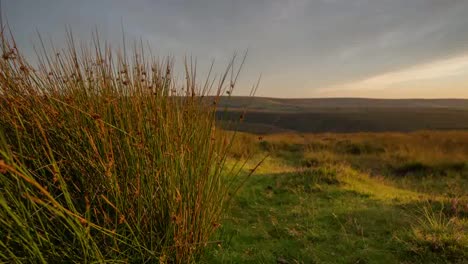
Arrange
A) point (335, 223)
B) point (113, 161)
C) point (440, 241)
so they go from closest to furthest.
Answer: point (113, 161), point (440, 241), point (335, 223)

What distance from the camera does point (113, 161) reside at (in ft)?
6.55

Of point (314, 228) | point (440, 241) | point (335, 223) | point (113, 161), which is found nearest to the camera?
point (113, 161)

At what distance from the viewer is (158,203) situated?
7.80 feet

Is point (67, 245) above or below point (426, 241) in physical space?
above

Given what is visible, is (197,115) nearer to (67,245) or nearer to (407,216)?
(67,245)

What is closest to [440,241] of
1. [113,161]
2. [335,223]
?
[335,223]

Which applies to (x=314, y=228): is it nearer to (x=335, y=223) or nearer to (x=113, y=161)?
(x=335, y=223)

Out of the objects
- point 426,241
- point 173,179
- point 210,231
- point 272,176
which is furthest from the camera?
point 272,176

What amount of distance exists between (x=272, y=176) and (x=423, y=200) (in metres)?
2.67

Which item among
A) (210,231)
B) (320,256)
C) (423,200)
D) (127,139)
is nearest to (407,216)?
(423,200)

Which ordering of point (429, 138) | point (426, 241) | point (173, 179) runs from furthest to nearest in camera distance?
point (429, 138), point (426, 241), point (173, 179)

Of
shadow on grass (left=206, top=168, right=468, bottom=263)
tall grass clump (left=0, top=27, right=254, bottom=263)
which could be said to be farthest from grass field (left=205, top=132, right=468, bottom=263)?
tall grass clump (left=0, top=27, right=254, bottom=263)

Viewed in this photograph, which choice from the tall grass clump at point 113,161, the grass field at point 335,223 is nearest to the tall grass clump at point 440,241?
the grass field at point 335,223

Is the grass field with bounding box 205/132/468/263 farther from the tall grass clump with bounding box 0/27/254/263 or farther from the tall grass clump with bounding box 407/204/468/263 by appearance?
the tall grass clump with bounding box 0/27/254/263
